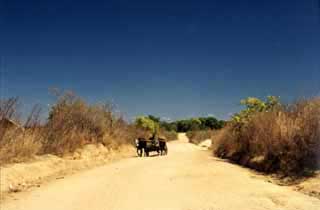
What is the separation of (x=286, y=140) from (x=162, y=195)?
6540mm

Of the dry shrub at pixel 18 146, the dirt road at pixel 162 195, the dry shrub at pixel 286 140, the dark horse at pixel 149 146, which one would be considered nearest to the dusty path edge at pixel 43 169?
the dry shrub at pixel 18 146

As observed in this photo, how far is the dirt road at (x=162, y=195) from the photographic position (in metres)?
8.86

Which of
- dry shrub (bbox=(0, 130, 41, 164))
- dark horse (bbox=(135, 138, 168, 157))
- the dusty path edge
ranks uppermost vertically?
dark horse (bbox=(135, 138, 168, 157))

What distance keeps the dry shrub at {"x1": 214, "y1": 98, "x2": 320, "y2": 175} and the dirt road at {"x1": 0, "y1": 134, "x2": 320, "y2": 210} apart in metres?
2.13

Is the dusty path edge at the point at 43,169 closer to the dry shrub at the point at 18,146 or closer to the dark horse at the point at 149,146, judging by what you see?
the dry shrub at the point at 18,146

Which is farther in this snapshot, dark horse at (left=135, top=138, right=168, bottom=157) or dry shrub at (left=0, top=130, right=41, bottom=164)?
dark horse at (left=135, top=138, right=168, bottom=157)

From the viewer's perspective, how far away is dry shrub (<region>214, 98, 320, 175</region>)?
520 inches

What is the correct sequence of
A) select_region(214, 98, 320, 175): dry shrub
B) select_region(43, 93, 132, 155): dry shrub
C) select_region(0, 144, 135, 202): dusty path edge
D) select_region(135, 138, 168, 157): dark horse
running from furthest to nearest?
1. select_region(135, 138, 168, 157): dark horse
2. select_region(43, 93, 132, 155): dry shrub
3. select_region(214, 98, 320, 175): dry shrub
4. select_region(0, 144, 135, 202): dusty path edge

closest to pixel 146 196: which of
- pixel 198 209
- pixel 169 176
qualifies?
pixel 198 209

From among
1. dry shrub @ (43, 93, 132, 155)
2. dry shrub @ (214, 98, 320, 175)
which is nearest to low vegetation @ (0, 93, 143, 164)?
dry shrub @ (43, 93, 132, 155)

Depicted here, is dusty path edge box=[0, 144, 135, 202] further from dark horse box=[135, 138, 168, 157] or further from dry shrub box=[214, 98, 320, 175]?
dry shrub box=[214, 98, 320, 175]

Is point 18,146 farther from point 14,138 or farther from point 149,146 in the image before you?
point 149,146

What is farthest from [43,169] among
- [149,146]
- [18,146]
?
[149,146]

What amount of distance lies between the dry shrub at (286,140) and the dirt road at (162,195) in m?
2.13
